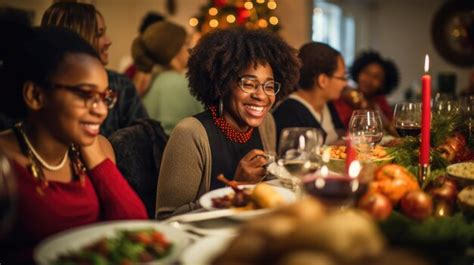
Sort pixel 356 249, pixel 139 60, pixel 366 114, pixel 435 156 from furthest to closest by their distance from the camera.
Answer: pixel 139 60
pixel 366 114
pixel 435 156
pixel 356 249

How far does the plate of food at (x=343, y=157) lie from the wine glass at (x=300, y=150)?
36 centimetres

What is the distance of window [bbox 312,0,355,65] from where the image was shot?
8523 millimetres

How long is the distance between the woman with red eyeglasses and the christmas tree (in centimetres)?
418

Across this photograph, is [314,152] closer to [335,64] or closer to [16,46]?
[16,46]

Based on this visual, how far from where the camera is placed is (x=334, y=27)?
29.3 feet

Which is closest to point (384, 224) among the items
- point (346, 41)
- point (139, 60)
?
point (139, 60)

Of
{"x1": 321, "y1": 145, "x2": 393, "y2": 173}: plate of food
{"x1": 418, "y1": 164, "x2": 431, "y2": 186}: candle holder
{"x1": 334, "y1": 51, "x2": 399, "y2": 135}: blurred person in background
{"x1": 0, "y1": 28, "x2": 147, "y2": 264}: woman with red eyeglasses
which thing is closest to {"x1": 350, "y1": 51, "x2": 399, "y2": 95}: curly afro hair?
{"x1": 334, "y1": 51, "x2": 399, "y2": 135}: blurred person in background

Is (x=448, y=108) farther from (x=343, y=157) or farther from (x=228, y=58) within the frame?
(x=228, y=58)

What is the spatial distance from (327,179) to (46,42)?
78 centimetres

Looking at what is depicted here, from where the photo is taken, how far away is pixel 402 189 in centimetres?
134

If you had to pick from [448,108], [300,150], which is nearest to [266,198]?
[300,150]

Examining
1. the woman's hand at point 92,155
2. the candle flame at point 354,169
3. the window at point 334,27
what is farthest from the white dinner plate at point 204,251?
the window at point 334,27

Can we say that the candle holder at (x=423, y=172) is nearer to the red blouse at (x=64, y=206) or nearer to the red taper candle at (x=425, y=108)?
the red taper candle at (x=425, y=108)

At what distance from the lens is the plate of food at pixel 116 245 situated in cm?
90
